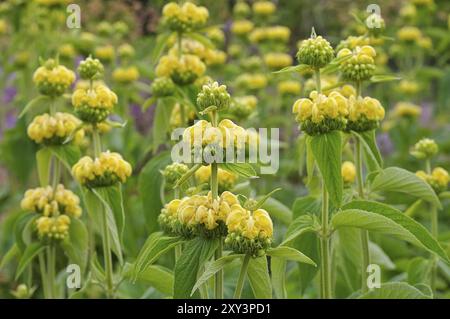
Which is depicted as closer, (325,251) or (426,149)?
(325,251)

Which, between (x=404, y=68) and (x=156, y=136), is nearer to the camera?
(x=156, y=136)

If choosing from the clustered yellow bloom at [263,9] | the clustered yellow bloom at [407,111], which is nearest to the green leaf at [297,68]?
the clustered yellow bloom at [407,111]

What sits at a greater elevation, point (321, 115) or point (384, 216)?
point (321, 115)

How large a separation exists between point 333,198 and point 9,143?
1.75m

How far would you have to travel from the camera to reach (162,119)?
1.83 meters

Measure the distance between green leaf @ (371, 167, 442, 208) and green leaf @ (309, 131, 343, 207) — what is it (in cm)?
17

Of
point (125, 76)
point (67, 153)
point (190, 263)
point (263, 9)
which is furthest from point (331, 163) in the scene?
point (263, 9)

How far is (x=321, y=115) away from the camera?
1.23m

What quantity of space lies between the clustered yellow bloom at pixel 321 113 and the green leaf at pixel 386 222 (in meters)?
0.14

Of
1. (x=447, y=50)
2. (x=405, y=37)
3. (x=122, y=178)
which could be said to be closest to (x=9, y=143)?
(x=122, y=178)

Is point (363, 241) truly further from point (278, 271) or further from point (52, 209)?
point (52, 209)

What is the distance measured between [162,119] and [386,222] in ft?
2.64

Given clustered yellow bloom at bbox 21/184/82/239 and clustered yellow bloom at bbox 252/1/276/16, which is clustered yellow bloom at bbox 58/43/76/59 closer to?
clustered yellow bloom at bbox 252/1/276/16
